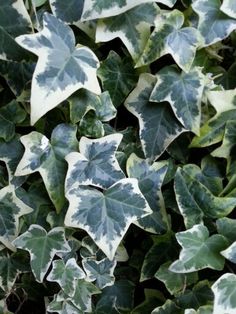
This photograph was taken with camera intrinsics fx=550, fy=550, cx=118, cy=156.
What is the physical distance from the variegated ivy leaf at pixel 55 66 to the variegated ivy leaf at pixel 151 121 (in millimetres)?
122

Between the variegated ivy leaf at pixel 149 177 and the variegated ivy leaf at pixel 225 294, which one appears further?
the variegated ivy leaf at pixel 149 177

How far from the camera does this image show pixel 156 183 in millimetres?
1074

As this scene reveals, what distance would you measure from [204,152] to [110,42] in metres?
0.30

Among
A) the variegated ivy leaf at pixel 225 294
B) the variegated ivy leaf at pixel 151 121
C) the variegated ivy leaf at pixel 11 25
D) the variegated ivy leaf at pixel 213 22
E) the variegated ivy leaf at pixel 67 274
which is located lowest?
the variegated ivy leaf at pixel 225 294

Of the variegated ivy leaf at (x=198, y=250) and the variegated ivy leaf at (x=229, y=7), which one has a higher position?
the variegated ivy leaf at (x=229, y=7)

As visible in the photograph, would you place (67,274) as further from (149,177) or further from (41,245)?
(149,177)

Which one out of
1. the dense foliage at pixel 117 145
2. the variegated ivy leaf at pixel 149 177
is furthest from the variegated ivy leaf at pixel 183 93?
the variegated ivy leaf at pixel 149 177

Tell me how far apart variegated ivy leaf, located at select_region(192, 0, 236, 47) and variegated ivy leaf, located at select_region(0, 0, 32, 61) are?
1.02 ft

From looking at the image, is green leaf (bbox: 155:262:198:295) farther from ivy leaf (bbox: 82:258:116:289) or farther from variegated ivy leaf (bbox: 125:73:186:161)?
variegated ivy leaf (bbox: 125:73:186:161)

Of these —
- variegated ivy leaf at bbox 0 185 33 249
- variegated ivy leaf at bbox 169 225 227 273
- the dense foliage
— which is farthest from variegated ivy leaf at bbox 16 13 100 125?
variegated ivy leaf at bbox 169 225 227 273

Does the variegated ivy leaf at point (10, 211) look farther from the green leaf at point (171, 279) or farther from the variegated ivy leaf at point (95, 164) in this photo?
the green leaf at point (171, 279)

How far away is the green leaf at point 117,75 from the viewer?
106 cm

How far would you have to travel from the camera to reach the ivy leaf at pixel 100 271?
43.6 inches

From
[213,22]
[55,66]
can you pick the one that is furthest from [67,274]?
[213,22]
